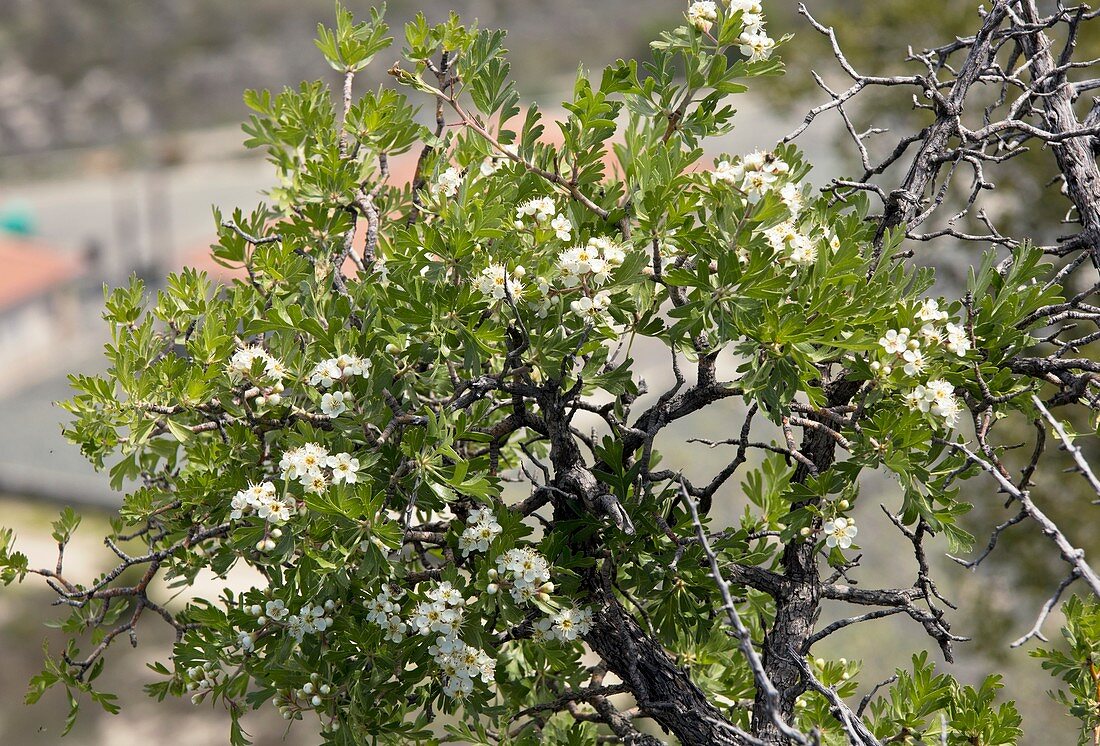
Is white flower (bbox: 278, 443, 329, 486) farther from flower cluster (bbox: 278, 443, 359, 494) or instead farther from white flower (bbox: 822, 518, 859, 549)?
white flower (bbox: 822, 518, 859, 549)

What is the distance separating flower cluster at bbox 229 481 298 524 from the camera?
1.97 metres

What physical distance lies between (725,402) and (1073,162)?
8.05 m

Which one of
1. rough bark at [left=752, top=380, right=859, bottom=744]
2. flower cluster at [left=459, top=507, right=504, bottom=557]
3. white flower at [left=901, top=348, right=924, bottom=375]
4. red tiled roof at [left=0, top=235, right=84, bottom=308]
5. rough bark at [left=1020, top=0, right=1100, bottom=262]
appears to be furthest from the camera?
red tiled roof at [left=0, top=235, right=84, bottom=308]

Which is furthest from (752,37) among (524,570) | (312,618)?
(312,618)

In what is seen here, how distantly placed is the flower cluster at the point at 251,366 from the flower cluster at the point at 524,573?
0.60 metres

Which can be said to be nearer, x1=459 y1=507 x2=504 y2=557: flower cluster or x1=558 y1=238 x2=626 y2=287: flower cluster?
x1=558 y1=238 x2=626 y2=287: flower cluster

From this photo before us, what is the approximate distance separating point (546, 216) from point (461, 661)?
94 centimetres

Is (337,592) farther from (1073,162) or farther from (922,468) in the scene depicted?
(1073,162)

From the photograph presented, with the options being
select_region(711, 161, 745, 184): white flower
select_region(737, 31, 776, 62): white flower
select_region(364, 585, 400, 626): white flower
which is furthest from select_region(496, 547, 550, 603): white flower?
select_region(737, 31, 776, 62): white flower

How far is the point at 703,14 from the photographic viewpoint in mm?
2072

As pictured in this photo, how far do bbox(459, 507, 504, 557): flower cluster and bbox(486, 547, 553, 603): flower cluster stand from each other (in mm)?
51

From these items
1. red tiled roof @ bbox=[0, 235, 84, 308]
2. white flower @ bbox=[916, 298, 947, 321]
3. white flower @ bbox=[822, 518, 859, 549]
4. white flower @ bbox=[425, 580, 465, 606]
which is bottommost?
white flower @ bbox=[425, 580, 465, 606]

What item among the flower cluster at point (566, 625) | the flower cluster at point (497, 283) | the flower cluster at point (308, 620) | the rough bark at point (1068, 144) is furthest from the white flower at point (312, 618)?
the rough bark at point (1068, 144)

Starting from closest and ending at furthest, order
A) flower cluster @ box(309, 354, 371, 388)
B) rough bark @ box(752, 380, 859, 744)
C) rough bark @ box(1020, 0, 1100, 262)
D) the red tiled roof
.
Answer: flower cluster @ box(309, 354, 371, 388), rough bark @ box(752, 380, 859, 744), rough bark @ box(1020, 0, 1100, 262), the red tiled roof
